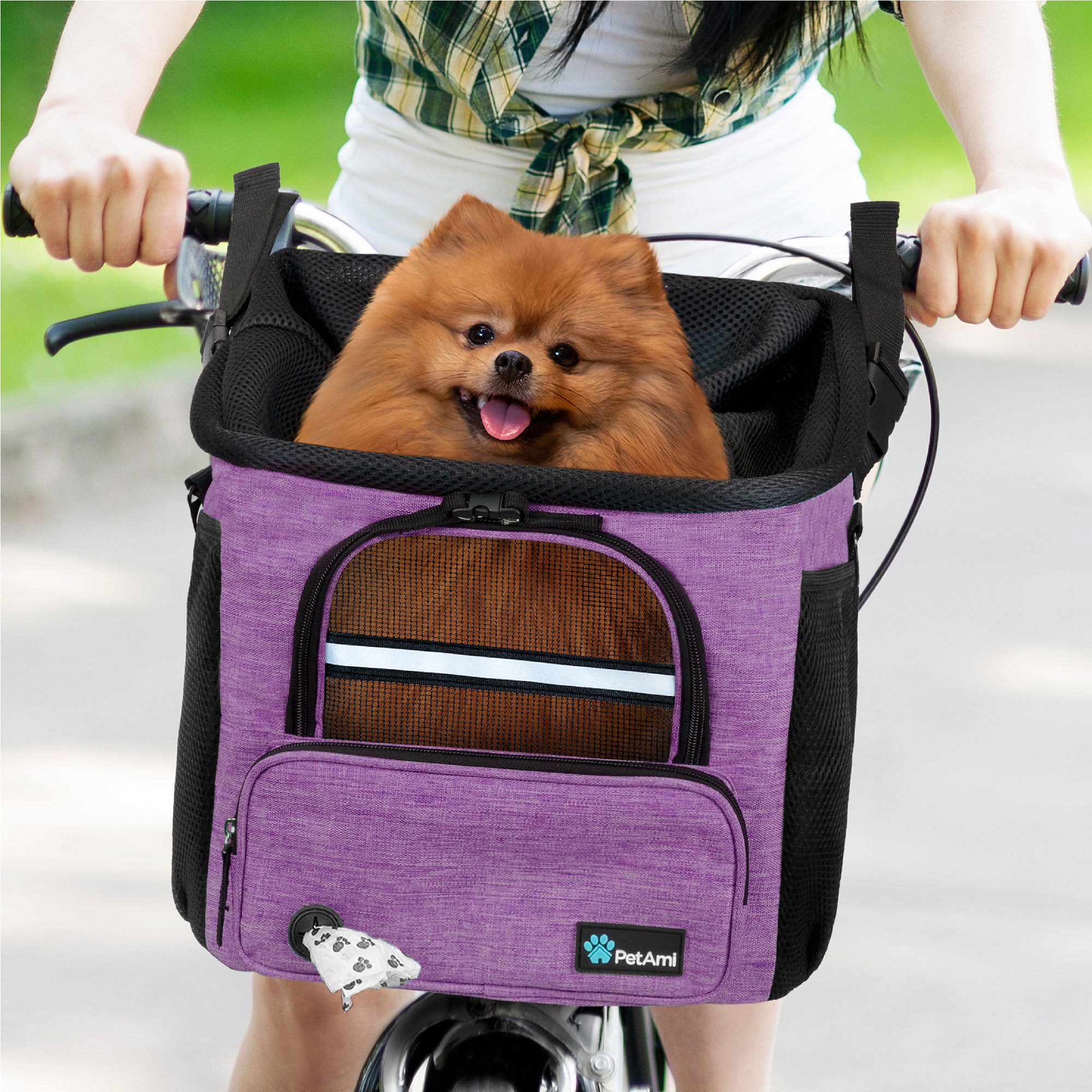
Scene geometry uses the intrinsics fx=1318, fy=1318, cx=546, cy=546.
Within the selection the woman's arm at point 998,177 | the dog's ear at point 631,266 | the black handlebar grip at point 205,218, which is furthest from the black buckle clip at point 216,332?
the woman's arm at point 998,177

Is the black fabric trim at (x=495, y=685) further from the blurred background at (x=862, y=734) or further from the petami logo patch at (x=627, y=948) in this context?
the blurred background at (x=862, y=734)

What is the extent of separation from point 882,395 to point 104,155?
616 mm

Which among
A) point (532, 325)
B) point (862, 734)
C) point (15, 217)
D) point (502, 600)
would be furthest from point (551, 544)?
point (862, 734)

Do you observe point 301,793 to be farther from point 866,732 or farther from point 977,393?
point 977,393

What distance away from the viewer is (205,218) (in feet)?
3.64

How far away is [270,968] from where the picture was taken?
835 mm

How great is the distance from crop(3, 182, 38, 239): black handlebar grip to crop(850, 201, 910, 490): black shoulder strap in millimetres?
649

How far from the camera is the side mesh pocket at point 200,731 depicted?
88 centimetres

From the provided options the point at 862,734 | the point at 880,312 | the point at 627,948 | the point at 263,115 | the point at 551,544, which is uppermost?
the point at 880,312

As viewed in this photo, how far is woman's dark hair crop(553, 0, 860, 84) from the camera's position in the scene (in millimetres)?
1176

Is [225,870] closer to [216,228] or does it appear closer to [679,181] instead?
[216,228]

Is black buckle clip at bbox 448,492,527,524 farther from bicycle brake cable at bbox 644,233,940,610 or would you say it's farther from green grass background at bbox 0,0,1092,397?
green grass background at bbox 0,0,1092,397

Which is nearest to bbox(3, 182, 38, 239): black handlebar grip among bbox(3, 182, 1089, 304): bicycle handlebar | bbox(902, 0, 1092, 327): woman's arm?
bbox(3, 182, 1089, 304): bicycle handlebar

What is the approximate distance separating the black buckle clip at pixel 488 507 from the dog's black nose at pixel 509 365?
0.27m
